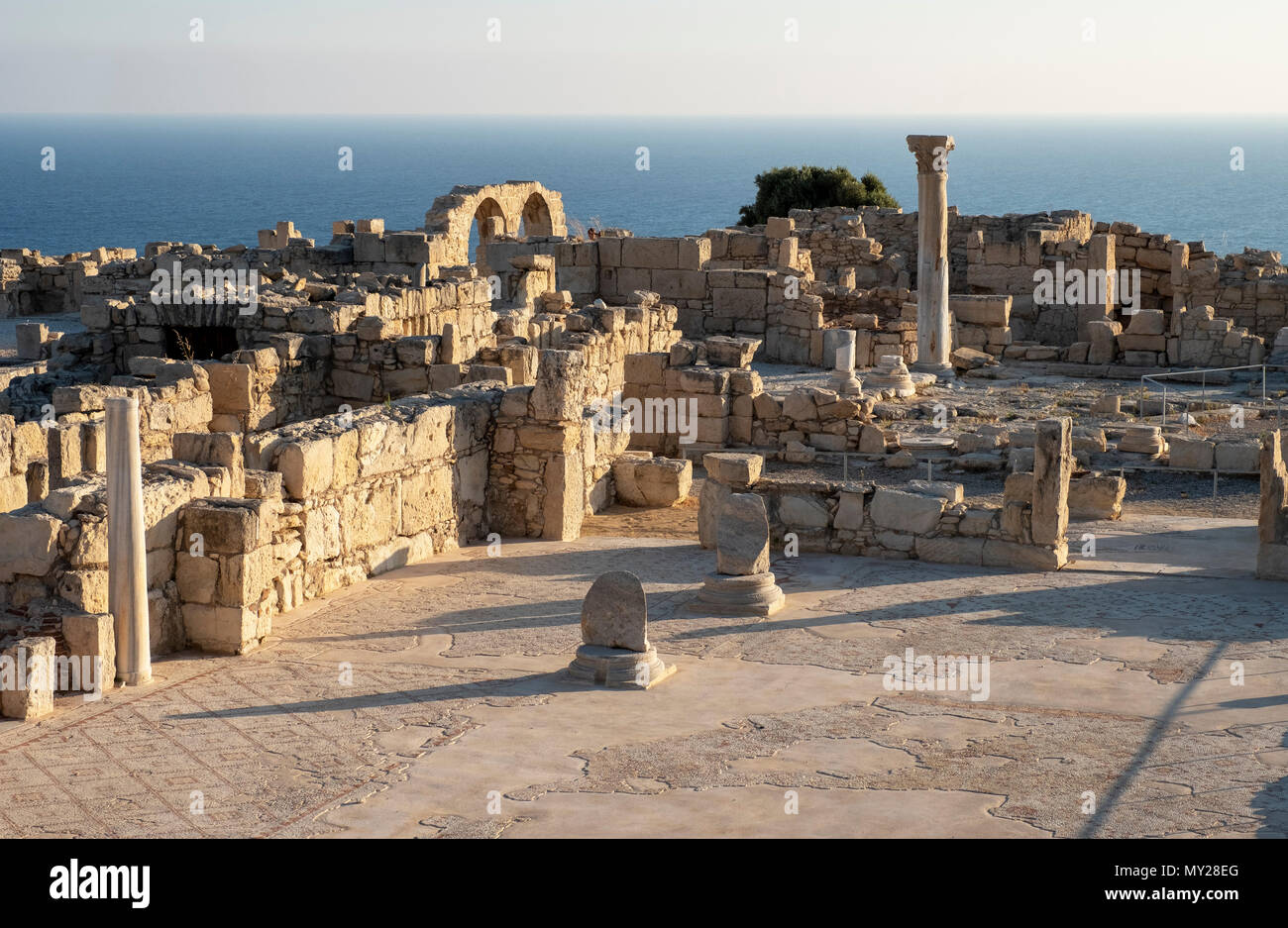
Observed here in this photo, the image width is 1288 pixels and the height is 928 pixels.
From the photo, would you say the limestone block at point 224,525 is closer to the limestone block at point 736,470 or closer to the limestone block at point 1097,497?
the limestone block at point 736,470

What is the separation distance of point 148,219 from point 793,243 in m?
73.3

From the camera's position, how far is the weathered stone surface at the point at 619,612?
9984 mm

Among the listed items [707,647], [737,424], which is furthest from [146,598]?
[737,424]

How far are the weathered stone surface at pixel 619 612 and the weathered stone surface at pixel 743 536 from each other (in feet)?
6.17

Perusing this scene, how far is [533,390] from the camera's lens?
14.0 m

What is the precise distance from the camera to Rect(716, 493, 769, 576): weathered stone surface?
11750mm

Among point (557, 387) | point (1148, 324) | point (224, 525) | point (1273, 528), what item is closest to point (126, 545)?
point (224, 525)

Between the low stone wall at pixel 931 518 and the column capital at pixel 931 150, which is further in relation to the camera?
the column capital at pixel 931 150

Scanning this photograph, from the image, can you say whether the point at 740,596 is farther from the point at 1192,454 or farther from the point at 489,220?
the point at 489,220

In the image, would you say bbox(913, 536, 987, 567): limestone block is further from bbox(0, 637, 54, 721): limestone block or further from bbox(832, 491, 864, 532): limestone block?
bbox(0, 637, 54, 721): limestone block

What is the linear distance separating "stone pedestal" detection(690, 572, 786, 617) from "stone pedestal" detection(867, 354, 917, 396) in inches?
440

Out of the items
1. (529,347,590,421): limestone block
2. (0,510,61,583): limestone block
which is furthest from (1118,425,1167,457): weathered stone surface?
(0,510,61,583): limestone block

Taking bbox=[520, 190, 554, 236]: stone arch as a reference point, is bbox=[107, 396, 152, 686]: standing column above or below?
below

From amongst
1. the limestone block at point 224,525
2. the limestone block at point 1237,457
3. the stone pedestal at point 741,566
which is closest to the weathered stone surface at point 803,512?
the stone pedestal at point 741,566
